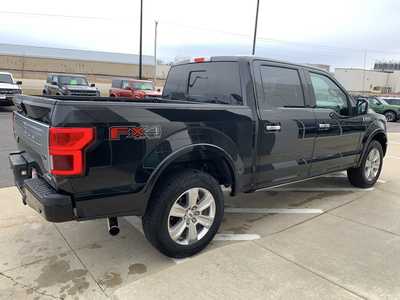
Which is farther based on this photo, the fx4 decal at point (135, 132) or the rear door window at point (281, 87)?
the rear door window at point (281, 87)

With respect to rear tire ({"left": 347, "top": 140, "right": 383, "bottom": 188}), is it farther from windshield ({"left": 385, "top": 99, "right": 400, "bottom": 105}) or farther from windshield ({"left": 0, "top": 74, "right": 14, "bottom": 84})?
windshield ({"left": 385, "top": 99, "right": 400, "bottom": 105})

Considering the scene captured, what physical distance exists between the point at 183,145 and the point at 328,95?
2663 millimetres

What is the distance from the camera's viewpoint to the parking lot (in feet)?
9.48

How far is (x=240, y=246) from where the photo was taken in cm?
366

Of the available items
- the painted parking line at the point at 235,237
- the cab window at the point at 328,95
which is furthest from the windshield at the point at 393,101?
the painted parking line at the point at 235,237

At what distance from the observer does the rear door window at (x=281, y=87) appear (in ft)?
13.0

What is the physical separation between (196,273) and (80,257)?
1120 mm

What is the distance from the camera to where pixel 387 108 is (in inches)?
917

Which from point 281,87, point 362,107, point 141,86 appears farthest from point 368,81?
point 281,87

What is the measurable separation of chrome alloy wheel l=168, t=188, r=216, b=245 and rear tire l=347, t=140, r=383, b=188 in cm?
330

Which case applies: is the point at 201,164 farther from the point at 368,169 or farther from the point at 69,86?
the point at 69,86

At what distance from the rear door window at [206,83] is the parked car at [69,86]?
49.2ft

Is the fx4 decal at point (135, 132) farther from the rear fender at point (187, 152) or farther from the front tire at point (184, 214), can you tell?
the front tire at point (184, 214)

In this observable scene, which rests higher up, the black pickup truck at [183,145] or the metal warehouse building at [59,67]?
the metal warehouse building at [59,67]
